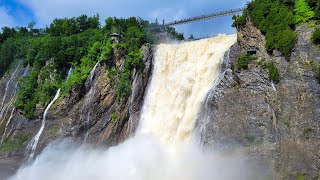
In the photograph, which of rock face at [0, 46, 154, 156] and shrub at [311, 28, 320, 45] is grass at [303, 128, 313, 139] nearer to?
shrub at [311, 28, 320, 45]

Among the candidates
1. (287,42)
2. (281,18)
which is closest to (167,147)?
(287,42)

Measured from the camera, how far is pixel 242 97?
25297 mm

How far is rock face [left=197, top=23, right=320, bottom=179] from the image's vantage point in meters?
22.3

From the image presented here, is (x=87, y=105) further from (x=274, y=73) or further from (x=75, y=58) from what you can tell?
(x=274, y=73)

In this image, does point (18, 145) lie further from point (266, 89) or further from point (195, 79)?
point (266, 89)

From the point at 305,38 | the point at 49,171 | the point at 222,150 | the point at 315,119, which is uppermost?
the point at 305,38

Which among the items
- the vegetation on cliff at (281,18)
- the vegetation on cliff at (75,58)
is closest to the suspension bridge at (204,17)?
→ the vegetation on cliff at (75,58)

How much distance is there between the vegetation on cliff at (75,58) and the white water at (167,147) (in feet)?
8.52

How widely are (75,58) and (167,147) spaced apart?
694 inches

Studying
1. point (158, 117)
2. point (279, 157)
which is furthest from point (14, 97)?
point (279, 157)

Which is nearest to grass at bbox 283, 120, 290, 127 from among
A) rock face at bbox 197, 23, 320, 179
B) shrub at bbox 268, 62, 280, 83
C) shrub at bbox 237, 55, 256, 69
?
rock face at bbox 197, 23, 320, 179

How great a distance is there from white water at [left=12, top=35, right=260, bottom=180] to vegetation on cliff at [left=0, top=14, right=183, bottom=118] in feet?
8.52

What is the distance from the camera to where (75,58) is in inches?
1657

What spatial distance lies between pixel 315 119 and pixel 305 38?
5.10 m
